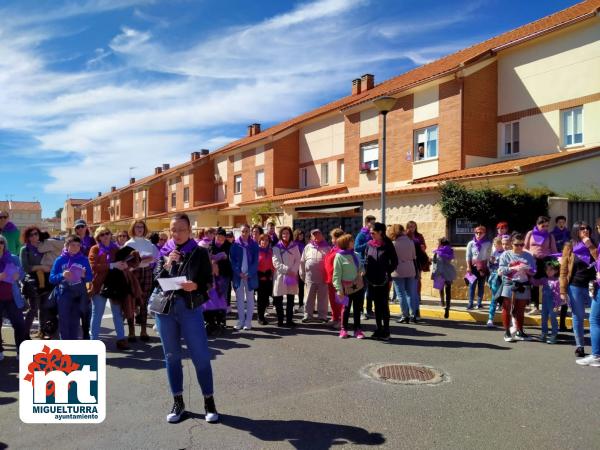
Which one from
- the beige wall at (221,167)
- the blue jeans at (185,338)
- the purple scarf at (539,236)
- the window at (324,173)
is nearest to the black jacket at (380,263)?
the purple scarf at (539,236)

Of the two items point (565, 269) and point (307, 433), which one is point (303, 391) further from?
point (565, 269)

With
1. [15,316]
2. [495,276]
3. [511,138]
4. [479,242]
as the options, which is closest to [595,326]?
[495,276]

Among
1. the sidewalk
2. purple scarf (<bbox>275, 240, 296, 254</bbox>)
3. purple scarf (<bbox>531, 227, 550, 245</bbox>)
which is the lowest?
the sidewalk

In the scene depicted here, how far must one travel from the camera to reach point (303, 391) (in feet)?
17.3

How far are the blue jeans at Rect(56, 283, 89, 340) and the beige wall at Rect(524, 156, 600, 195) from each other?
1212 centimetres

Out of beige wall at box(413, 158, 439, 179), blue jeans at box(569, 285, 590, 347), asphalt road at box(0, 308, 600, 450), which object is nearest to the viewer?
asphalt road at box(0, 308, 600, 450)

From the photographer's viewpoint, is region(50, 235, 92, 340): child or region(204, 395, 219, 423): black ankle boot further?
region(50, 235, 92, 340): child

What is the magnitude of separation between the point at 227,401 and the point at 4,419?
207cm

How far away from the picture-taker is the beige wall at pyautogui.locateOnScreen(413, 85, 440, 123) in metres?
19.9

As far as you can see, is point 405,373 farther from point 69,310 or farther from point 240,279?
point 69,310

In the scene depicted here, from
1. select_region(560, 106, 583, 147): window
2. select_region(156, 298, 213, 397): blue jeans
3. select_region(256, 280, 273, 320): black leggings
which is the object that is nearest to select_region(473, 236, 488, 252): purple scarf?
select_region(256, 280, 273, 320): black leggings

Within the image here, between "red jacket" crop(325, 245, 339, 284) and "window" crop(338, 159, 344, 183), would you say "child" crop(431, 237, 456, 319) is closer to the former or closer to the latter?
"red jacket" crop(325, 245, 339, 284)

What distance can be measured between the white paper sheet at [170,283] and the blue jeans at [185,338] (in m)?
0.15

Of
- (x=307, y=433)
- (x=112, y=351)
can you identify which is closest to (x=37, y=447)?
(x=307, y=433)
